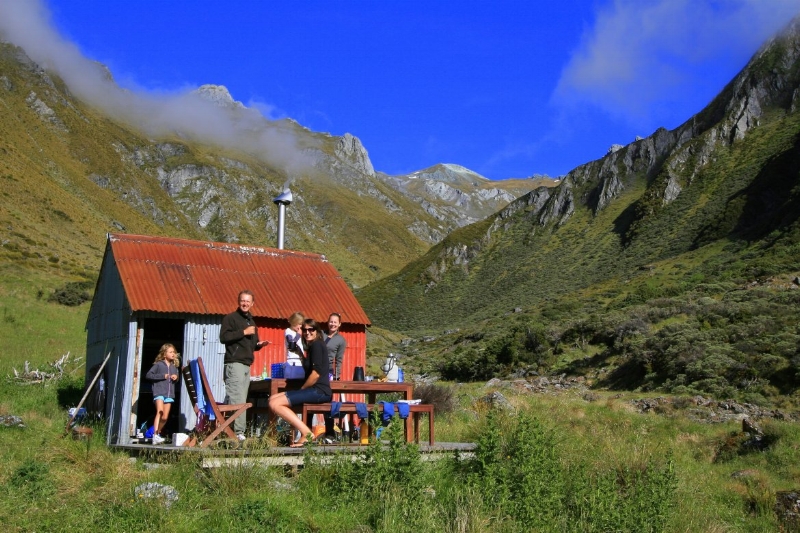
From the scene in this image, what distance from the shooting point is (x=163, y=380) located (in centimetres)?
1008

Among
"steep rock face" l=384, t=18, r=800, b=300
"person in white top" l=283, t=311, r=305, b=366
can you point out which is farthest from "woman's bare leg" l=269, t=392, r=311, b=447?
"steep rock face" l=384, t=18, r=800, b=300

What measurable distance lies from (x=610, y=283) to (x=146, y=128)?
126m

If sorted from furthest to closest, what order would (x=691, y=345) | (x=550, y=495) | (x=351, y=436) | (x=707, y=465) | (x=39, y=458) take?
(x=691, y=345)
(x=707, y=465)
(x=351, y=436)
(x=39, y=458)
(x=550, y=495)

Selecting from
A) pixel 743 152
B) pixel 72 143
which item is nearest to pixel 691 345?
pixel 743 152

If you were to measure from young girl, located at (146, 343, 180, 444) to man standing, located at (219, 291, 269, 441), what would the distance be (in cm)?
179

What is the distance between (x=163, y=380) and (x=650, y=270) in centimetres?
3713

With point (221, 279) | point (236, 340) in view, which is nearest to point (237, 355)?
point (236, 340)

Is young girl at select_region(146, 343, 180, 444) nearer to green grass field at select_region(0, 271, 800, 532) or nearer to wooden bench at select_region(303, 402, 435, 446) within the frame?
green grass field at select_region(0, 271, 800, 532)

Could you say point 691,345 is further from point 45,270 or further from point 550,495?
point 45,270

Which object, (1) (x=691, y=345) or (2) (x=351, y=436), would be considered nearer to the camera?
(2) (x=351, y=436)

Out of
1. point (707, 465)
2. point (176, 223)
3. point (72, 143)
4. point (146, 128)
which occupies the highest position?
Result: point (146, 128)

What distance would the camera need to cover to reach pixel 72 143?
303 ft

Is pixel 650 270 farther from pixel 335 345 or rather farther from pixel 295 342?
pixel 295 342

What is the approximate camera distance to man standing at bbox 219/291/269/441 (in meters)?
8.47
